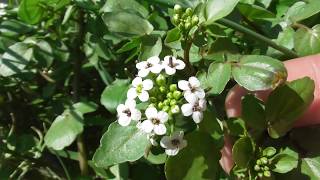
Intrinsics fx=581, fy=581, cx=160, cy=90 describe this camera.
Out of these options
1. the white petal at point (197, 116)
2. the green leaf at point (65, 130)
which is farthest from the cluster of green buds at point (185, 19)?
the green leaf at point (65, 130)

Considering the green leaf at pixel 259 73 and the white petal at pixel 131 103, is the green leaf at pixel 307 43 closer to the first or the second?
the green leaf at pixel 259 73

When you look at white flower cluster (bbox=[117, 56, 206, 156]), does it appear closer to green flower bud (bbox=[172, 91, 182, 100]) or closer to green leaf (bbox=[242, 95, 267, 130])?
green flower bud (bbox=[172, 91, 182, 100])

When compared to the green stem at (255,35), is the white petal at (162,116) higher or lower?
higher

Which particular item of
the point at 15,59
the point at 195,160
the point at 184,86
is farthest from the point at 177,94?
the point at 15,59

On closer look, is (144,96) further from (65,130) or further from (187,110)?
(65,130)

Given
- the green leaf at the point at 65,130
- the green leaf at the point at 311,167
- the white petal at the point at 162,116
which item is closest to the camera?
the white petal at the point at 162,116

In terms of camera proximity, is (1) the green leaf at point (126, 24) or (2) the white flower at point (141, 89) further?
(1) the green leaf at point (126, 24)

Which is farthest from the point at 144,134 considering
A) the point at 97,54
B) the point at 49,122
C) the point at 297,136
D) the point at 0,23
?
the point at 0,23

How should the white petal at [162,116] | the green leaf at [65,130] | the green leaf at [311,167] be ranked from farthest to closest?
the green leaf at [65,130], the green leaf at [311,167], the white petal at [162,116]
